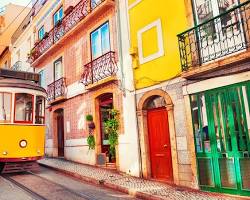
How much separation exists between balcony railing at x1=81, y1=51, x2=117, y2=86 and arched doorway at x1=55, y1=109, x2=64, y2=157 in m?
3.88

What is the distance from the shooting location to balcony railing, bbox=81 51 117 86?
10.8m

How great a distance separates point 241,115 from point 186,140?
71.0 inches

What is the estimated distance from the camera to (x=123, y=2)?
34.1 ft

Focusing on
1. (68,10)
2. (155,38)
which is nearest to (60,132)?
(68,10)

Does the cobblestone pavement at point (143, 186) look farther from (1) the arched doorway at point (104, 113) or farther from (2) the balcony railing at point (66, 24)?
(2) the balcony railing at point (66, 24)

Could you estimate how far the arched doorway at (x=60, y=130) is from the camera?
15209 mm

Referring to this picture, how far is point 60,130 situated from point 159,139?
8219 millimetres

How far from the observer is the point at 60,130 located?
50.4 ft

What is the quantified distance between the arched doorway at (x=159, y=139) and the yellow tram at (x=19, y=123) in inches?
168

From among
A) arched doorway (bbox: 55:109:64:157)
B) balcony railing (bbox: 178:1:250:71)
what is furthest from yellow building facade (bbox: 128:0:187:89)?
arched doorway (bbox: 55:109:64:157)

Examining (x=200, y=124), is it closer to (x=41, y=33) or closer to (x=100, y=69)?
(x=100, y=69)

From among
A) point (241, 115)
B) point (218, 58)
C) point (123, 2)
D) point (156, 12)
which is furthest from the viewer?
point (123, 2)

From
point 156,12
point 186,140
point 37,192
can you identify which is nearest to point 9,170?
point 37,192

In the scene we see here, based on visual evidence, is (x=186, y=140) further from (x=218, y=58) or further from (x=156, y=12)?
(x=156, y=12)
